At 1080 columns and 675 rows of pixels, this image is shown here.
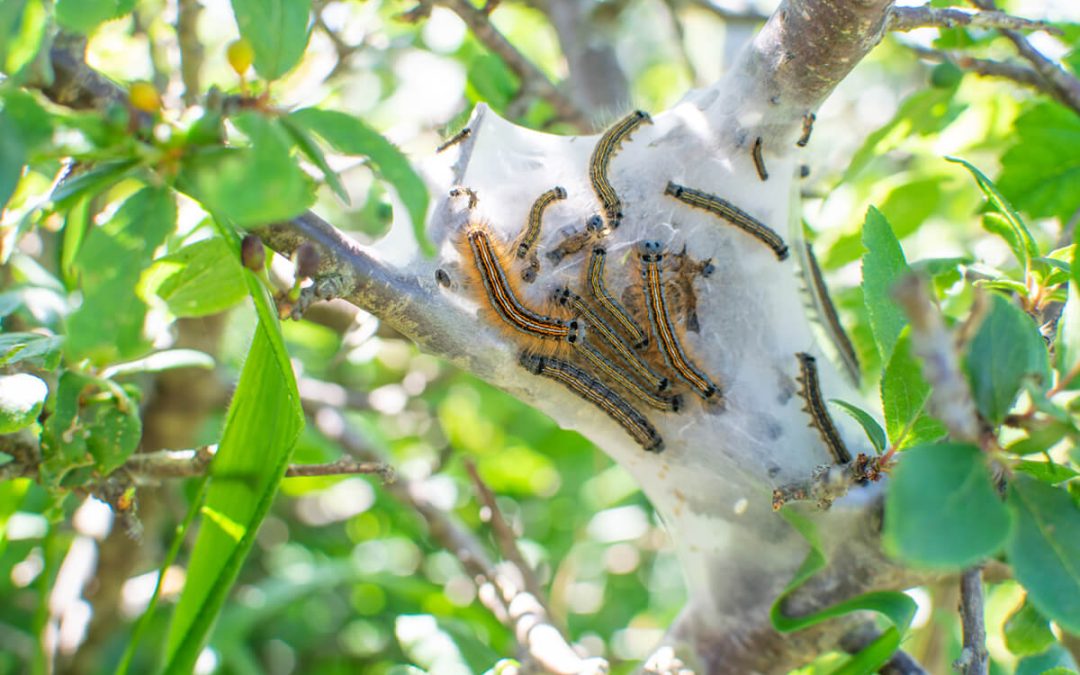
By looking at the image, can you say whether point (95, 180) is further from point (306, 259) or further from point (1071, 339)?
point (1071, 339)

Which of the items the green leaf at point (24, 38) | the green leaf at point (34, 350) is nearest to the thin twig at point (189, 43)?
the green leaf at point (34, 350)

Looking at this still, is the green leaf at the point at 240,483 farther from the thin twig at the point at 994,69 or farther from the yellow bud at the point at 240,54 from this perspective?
the thin twig at the point at 994,69

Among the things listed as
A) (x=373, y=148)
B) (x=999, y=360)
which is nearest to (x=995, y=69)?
(x=999, y=360)

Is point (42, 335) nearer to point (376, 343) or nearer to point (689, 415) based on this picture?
point (689, 415)

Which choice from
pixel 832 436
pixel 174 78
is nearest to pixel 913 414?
pixel 832 436

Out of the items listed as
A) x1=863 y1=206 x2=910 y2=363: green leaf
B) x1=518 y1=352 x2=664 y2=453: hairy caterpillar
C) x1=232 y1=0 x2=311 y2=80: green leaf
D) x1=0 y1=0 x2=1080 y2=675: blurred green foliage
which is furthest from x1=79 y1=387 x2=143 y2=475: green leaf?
x1=863 y1=206 x2=910 y2=363: green leaf
